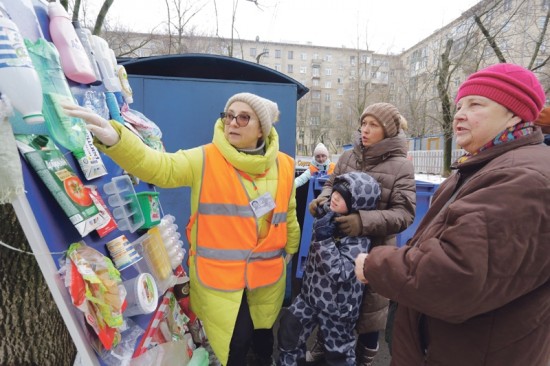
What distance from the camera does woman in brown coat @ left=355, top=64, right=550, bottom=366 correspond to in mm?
989

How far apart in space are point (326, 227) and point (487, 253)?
3.39 feet

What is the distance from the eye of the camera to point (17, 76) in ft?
3.06

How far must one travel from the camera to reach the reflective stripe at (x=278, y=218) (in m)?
1.95

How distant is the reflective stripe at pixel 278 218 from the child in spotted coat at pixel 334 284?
0.21 metres

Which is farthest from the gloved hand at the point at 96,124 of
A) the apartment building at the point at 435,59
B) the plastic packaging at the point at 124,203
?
the apartment building at the point at 435,59

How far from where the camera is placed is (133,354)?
1.40m

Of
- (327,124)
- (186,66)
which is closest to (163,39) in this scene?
(186,66)

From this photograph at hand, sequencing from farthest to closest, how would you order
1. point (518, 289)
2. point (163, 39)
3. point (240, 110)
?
1. point (163, 39)
2. point (240, 110)
3. point (518, 289)

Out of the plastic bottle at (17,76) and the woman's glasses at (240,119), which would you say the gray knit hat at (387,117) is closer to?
the woman's glasses at (240,119)

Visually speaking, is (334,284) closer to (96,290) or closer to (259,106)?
(259,106)

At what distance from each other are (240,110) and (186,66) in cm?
191

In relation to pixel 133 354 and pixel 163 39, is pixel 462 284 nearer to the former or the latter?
pixel 133 354

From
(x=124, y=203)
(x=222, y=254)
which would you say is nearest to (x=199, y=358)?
(x=222, y=254)

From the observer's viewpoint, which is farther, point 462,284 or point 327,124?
point 327,124
